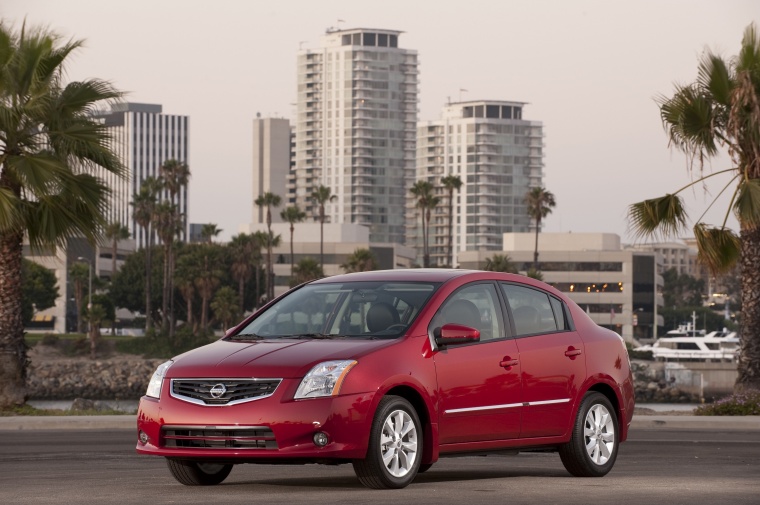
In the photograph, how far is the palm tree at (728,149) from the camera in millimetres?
28781

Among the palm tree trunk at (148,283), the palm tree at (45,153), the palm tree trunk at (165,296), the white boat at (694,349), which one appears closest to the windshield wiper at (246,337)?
the palm tree at (45,153)

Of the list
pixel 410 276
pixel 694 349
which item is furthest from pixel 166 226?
pixel 410 276

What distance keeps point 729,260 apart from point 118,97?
1255 cm

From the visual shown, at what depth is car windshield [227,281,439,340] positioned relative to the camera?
37.6 ft

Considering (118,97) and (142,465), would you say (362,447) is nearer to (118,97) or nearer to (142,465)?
(142,465)

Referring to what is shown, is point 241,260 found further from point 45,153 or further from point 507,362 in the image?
point 507,362

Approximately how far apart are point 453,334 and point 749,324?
1970cm

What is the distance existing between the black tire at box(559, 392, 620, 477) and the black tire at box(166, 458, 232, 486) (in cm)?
305

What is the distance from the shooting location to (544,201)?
145250 mm

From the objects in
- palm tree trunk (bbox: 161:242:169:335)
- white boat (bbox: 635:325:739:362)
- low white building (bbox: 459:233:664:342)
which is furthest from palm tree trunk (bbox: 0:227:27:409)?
low white building (bbox: 459:233:664:342)

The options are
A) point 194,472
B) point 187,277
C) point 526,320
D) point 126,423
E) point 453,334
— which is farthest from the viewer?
point 187,277

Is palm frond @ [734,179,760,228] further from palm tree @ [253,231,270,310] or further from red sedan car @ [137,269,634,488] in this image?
palm tree @ [253,231,270,310]

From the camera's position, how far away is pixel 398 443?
10.9 m

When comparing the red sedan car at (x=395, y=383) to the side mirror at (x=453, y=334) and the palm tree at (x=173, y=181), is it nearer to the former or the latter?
the side mirror at (x=453, y=334)
